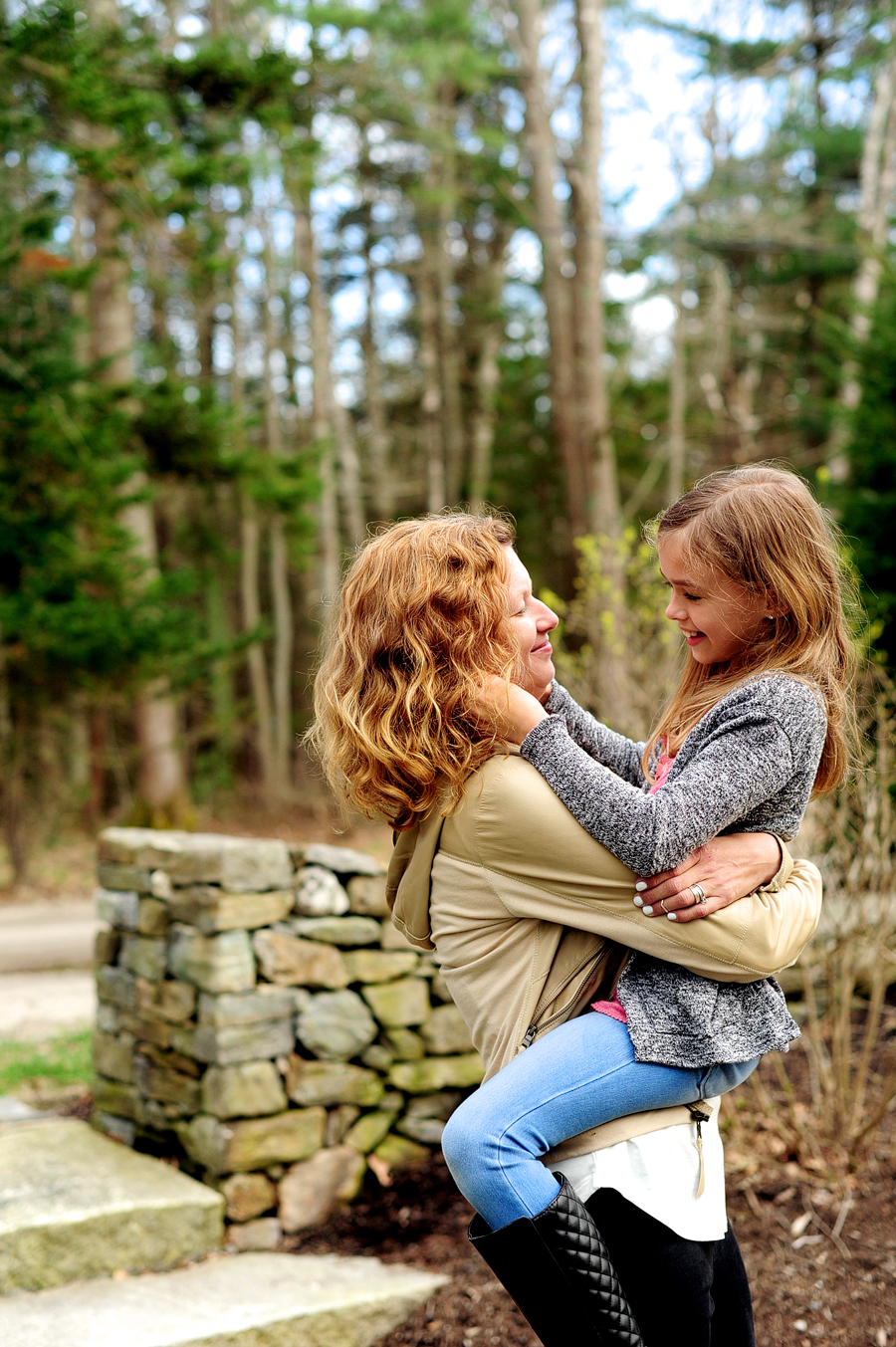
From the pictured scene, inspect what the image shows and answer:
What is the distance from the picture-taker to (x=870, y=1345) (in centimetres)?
251

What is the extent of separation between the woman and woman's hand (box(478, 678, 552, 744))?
2 cm

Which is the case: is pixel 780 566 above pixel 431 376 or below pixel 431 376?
below

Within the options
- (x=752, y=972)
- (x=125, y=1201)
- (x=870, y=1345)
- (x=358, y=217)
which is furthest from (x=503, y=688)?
(x=358, y=217)

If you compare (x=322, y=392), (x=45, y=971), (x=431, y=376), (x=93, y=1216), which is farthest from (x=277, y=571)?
(x=93, y=1216)

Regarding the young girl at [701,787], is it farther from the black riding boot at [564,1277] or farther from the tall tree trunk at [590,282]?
the tall tree trunk at [590,282]

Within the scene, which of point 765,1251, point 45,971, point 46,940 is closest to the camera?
point 765,1251

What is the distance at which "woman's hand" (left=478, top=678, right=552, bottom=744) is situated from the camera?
5.36 feet

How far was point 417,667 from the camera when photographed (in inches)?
64.7

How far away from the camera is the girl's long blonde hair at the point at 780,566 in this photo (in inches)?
66.1

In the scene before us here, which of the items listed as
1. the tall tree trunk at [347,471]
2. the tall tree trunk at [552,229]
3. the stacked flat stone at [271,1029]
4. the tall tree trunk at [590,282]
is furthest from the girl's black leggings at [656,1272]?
the tall tree trunk at [347,471]

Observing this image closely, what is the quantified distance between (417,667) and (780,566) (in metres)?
0.59

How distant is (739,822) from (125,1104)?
2976 mm

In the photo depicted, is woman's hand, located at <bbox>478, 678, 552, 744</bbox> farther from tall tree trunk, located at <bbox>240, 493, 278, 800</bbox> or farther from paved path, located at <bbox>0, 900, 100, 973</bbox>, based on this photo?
tall tree trunk, located at <bbox>240, 493, 278, 800</bbox>

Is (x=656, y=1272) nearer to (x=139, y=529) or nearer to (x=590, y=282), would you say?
(x=139, y=529)
